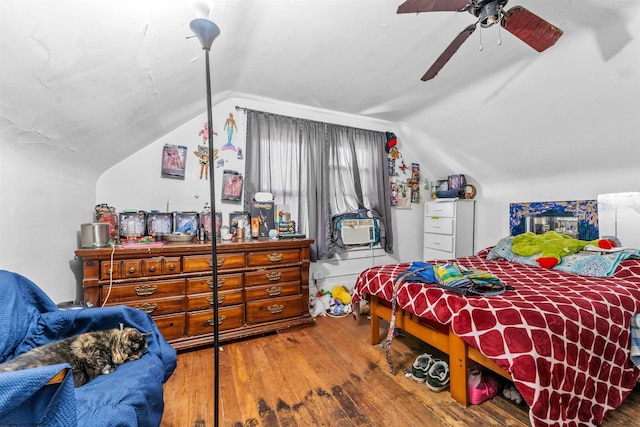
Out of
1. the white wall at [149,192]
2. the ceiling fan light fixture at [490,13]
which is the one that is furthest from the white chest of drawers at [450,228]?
the ceiling fan light fixture at [490,13]

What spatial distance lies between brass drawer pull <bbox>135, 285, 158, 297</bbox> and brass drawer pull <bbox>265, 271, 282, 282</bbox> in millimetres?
932

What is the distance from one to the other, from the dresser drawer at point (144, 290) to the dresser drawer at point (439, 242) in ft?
10.8

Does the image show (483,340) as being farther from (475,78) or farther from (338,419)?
(475,78)

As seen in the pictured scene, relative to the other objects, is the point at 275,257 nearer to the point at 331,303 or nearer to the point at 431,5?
the point at 331,303

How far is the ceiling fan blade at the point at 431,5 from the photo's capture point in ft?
4.37

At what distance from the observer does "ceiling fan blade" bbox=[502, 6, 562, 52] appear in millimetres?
1347

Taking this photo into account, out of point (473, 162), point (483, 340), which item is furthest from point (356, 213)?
point (483, 340)

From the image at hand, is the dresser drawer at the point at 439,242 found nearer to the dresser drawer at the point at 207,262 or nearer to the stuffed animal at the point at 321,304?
the stuffed animal at the point at 321,304

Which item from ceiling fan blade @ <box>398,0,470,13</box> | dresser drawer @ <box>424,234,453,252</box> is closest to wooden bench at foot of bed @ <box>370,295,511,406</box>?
ceiling fan blade @ <box>398,0,470,13</box>

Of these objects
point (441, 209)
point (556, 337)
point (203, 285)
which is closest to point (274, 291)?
point (203, 285)

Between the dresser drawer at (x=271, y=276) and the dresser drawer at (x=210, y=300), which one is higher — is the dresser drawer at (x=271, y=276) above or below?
above

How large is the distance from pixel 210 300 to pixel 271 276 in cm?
57

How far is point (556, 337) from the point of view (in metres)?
1.32

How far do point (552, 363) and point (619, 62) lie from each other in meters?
2.23
